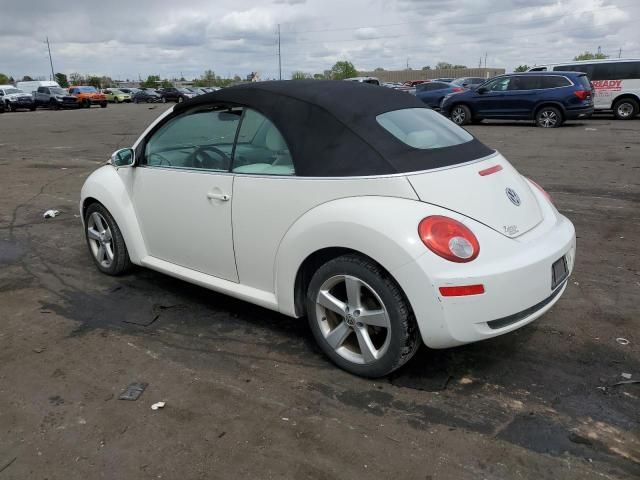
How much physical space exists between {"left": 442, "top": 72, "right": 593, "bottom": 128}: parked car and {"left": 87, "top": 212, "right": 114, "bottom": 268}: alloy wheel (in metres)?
15.7

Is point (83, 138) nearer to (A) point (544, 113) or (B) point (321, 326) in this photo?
(A) point (544, 113)

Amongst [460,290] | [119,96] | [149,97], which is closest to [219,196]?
[460,290]

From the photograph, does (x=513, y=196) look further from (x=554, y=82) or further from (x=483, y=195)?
(x=554, y=82)

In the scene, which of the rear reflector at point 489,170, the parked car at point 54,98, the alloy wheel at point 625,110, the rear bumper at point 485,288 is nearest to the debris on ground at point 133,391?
the rear bumper at point 485,288

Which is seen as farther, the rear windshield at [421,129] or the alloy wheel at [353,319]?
the rear windshield at [421,129]

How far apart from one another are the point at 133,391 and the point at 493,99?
1721 cm

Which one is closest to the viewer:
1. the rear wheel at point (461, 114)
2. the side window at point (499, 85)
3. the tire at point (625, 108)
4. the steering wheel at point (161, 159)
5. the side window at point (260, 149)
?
the side window at point (260, 149)

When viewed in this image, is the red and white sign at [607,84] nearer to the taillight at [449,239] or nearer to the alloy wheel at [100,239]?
the alloy wheel at [100,239]

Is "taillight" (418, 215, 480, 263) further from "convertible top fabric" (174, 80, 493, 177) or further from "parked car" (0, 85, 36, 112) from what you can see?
"parked car" (0, 85, 36, 112)

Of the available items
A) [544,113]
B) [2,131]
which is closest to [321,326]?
[544,113]

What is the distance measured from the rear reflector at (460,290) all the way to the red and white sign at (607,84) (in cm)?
1941

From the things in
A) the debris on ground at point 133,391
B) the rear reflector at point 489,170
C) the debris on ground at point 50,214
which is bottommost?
the debris on ground at point 50,214

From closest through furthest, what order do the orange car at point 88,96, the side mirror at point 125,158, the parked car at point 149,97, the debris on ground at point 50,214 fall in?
1. the side mirror at point 125,158
2. the debris on ground at point 50,214
3. the orange car at point 88,96
4. the parked car at point 149,97

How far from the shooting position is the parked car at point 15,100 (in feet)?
125
